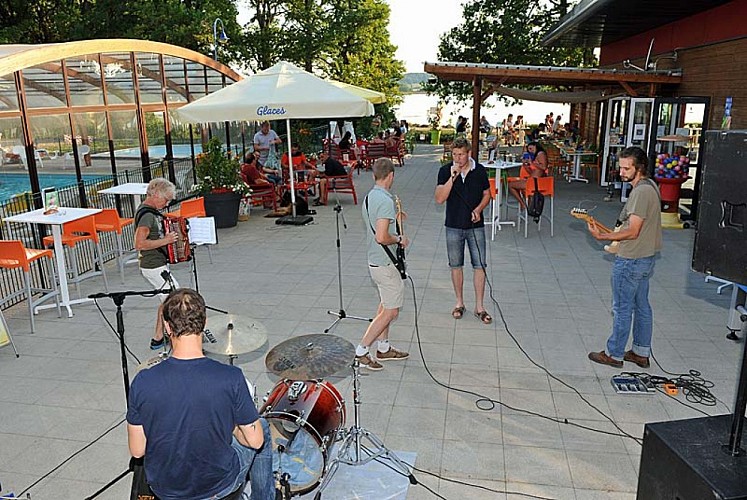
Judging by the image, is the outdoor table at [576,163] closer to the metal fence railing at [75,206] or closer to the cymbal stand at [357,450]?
the metal fence railing at [75,206]

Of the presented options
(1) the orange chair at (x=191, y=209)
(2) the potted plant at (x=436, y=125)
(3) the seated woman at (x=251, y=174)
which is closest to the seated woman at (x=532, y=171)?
(3) the seated woman at (x=251, y=174)

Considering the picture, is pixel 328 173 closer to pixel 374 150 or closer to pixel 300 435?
pixel 374 150

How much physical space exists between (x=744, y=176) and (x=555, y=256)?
5.74 metres

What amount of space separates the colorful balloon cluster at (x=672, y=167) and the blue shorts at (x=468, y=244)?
644 cm

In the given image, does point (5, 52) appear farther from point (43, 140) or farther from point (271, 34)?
point (271, 34)

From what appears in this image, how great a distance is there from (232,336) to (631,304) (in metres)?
3.15

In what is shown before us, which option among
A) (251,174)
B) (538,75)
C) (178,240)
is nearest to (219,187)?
(251,174)

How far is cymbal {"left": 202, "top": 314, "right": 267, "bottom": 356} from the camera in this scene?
3.54 metres

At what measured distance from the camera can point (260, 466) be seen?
2.87 meters

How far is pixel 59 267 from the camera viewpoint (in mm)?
6535

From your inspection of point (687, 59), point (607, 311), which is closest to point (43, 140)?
point (607, 311)

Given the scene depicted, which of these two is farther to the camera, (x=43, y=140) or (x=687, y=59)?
(x=687, y=59)

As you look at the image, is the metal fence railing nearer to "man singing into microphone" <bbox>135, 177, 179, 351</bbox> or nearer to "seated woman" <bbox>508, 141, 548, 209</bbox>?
"man singing into microphone" <bbox>135, 177, 179, 351</bbox>

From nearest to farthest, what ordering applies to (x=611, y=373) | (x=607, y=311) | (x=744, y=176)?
(x=744, y=176), (x=611, y=373), (x=607, y=311)
